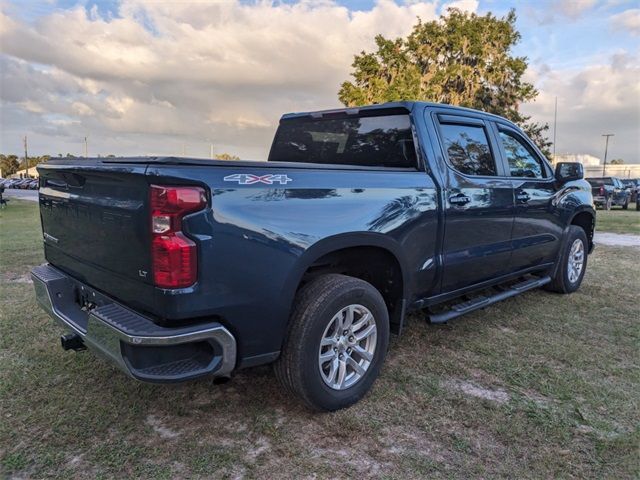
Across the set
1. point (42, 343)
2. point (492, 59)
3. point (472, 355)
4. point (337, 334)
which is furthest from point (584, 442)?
point (492, 59)

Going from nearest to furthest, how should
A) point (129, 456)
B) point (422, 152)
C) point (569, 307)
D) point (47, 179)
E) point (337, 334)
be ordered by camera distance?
point (129, 456), point (337, 334), point (47, 179), point (422, 152), point (569, 307)

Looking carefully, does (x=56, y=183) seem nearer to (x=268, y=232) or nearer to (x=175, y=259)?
(x=175, y=259)

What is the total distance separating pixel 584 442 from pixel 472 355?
1.19m

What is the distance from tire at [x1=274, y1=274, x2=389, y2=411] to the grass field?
151mm

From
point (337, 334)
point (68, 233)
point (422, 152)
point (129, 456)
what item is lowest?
point (129, 456)

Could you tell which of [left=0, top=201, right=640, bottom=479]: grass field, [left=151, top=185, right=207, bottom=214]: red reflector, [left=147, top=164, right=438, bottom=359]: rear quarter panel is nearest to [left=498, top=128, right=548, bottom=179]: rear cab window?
[left=0, top=201, right=640, bottom=479]: grass field

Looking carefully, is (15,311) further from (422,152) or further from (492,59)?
(492,59)

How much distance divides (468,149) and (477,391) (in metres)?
1.93

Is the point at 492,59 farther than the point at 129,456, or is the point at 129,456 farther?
the point at 492,59

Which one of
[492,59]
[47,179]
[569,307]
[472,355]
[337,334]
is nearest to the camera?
[337,334]

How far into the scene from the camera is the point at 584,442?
2604 millimetres

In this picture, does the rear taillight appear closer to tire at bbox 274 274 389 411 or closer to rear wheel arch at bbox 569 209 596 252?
tire at bbox 274 274 389 411

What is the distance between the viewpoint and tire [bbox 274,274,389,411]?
8.78ft

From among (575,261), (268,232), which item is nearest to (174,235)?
(268,232)
